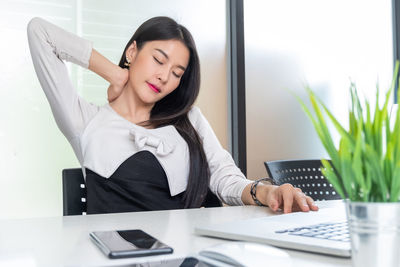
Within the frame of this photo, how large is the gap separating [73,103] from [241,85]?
4.97ft

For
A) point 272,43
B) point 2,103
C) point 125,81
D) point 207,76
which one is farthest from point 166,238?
point 272,43

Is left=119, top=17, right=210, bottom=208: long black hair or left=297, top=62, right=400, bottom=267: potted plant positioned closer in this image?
left=297, top=62, right=400, bottom=267: potted plant

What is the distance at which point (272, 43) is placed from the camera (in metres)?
3.11

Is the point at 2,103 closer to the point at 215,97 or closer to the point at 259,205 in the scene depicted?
the point at 215,97

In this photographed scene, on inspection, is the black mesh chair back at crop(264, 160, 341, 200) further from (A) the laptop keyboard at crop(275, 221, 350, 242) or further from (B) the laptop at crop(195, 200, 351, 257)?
(A) the laptop keyboard at crop(275, 221, 350, 242)

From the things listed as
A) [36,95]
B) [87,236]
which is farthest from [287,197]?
[36,95]

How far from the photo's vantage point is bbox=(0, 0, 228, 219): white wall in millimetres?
2383

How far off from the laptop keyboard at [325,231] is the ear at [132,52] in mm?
1181

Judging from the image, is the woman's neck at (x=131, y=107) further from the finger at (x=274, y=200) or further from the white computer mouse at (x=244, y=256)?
the white computer mouse at (x=244, y=256)

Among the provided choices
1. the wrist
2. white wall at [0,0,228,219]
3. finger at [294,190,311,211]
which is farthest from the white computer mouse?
white wall at [0,0,228,219]

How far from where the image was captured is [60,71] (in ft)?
5.34

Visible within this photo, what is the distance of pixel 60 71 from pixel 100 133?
0.26 meters

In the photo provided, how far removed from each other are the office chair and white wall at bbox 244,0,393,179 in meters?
1.71

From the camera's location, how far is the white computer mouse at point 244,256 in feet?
1.66
